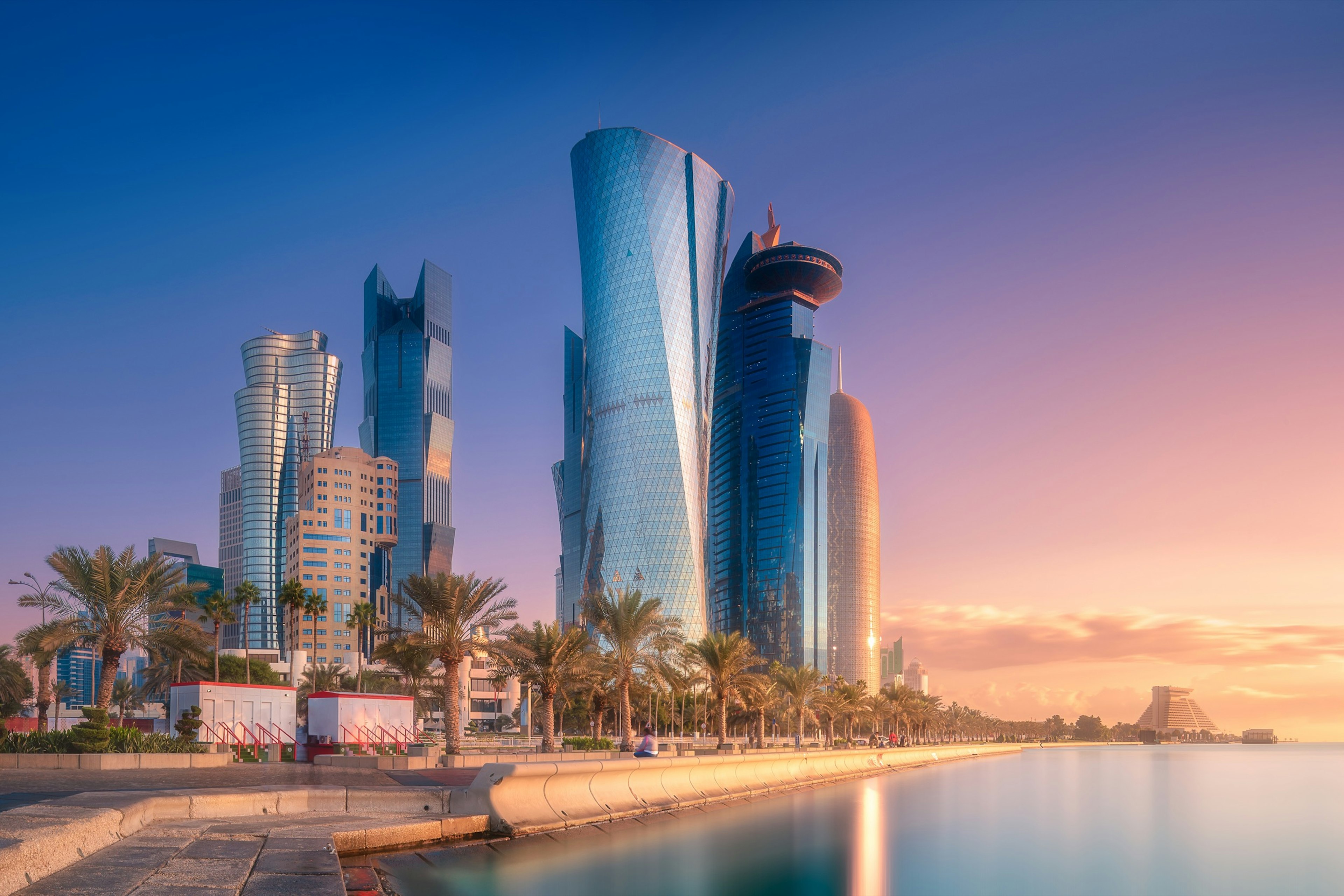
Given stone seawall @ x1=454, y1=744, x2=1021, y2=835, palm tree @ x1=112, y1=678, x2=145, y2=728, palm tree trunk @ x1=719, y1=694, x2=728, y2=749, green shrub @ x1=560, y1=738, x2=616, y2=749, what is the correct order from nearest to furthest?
stone seawall @ x1=454, y1=744, x2=1021, y2=835 < green shrub @ x1=560, y1=738, x2=616, y2=749 < palm tree trunk @ x1=719, y1=694, x2=728, y2=749 < palm tree @ x1=112, y1=678, x2=145, y2=728

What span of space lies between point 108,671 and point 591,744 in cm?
2166

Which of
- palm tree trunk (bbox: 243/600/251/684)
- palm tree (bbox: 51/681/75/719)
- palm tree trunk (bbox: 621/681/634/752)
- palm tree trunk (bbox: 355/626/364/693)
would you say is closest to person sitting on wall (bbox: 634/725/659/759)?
palm tree trunk (bbox: 621/681/634/752)

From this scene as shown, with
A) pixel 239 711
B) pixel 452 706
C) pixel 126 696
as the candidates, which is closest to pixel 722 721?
pixel 452 706

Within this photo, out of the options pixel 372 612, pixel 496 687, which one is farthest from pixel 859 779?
pixel 372 612

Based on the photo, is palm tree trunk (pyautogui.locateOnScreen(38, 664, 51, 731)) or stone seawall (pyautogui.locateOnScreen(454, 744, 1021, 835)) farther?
palm tree trunk (pyautogui.locateOnScreen(38, 664, 51, 731))

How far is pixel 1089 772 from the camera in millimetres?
68312

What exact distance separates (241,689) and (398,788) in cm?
1994

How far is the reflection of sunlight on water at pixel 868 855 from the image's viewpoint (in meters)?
16.8

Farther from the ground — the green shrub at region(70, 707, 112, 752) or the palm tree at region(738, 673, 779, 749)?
the green shrub at region(70, 707, 112, 752)

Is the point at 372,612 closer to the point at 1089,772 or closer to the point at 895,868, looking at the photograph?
the point at 1089,772

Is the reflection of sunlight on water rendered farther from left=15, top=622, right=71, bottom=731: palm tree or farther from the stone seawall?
left=15, top=622, right=71, bottom=731: palm tree

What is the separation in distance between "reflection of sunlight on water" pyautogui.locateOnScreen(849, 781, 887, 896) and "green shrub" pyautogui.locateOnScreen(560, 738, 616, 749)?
60.6ft

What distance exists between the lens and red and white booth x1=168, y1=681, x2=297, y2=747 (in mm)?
35812

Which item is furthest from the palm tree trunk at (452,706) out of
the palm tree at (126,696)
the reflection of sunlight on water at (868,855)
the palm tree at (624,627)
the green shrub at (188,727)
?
the palm tree at (126,696)
